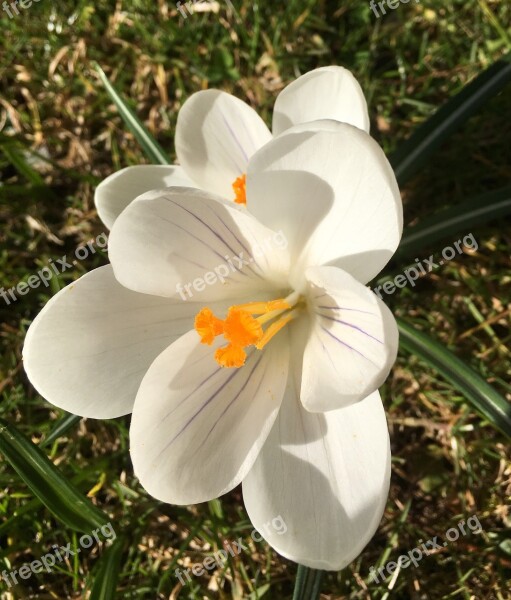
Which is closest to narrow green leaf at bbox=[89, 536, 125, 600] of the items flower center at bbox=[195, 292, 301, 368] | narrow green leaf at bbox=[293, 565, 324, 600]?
narrow green leaf at bbox=[293, 565, 324, 600]

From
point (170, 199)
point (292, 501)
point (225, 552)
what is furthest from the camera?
point (225, 552)

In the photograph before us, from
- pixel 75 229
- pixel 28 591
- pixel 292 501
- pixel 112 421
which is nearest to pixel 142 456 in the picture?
pixel 292 501

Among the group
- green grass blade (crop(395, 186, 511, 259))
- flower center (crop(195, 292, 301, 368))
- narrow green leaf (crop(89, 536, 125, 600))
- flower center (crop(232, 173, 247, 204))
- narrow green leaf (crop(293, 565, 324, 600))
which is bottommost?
narrow green leaf (crop(293, 565, 324, 600))

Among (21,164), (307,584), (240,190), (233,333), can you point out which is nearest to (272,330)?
(233,333)

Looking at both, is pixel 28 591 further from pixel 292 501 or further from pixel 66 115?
pixel 66 115

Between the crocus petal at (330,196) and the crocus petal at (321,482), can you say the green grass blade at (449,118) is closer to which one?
the crocus petal at (330,196)

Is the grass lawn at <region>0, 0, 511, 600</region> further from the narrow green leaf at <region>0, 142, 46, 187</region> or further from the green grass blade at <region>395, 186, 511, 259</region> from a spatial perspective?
the green grass blade at <region>395, 186, 511, 259</region>
